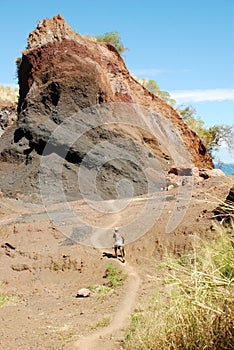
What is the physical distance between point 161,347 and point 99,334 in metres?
3.33

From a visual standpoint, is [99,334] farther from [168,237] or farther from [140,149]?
[140,149]

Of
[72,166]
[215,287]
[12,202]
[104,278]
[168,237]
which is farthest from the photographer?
[72,166]

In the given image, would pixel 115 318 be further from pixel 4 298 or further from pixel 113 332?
pixel 4 298

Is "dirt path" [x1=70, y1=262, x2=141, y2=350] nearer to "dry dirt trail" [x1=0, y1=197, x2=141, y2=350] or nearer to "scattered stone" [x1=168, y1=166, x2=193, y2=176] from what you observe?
"dry dirt trail" [x1=0, y1=197, x2=141, y2=350]

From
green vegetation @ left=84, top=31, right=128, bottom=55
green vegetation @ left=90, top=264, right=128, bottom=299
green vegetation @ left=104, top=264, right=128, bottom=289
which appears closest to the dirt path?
green vegetation @ left=90, top=264, right=128, bottom=299

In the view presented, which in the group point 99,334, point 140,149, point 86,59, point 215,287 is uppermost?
point 86,59

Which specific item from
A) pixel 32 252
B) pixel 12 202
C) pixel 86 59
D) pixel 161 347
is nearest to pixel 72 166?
pixel 12 202

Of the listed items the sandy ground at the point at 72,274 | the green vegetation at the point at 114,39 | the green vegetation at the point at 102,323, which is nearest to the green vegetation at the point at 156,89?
the green vegetation at the point at 114,39

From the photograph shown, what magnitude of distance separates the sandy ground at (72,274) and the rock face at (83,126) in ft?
13.6

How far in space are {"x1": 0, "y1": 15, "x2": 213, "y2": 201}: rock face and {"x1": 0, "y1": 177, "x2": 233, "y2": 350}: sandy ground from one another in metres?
4.16

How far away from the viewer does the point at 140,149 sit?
895 inches

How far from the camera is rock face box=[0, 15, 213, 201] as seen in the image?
21.5m

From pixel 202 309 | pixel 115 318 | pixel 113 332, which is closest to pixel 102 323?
pixel 115 318

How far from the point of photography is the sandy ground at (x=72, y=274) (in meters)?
7.75
